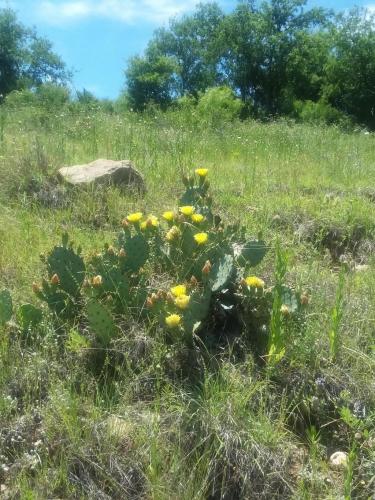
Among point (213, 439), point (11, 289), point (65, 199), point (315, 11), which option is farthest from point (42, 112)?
point (315, 11)

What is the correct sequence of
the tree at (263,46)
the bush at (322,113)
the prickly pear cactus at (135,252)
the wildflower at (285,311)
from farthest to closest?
the tree at (263,46), the bush at (322,113), the prickly pear cactus at (135,252), the wildflower at (285,311)

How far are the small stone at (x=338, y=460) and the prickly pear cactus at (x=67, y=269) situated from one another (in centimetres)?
139

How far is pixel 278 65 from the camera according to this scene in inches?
1139

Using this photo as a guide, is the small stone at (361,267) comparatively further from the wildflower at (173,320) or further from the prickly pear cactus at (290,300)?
the wildflower at (173,320)

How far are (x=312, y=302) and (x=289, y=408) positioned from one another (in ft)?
2.22

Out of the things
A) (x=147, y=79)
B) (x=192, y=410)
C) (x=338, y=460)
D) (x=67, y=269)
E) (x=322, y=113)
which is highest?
(x=147, y=79)

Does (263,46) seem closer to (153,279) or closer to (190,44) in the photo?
(190,44)

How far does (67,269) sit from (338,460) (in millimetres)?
1478

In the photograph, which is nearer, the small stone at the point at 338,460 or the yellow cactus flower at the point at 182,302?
the small stone at the point at 338,460

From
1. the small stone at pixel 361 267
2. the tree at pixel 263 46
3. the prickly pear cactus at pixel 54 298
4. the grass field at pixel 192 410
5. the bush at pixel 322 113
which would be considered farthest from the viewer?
the tree at pixel 263 46

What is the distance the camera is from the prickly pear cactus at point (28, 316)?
265cm

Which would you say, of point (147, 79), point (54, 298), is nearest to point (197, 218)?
point (54, 298)

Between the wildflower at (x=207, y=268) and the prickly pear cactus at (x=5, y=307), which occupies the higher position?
the wildflower at (x=207, y=268)

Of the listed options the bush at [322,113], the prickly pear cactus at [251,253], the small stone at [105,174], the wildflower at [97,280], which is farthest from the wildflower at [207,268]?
the bush at [322,113]
